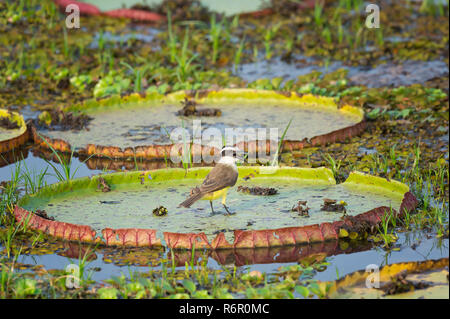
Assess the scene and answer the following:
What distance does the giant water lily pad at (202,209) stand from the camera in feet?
16.4

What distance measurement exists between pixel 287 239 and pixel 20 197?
2.05m

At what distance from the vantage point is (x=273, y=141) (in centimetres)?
700

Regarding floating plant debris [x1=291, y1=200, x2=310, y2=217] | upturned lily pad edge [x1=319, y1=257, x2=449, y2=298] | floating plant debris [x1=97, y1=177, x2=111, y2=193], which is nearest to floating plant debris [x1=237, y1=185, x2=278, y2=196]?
floating plant debris [x1=291, y1=200, x2=310, y2=217]

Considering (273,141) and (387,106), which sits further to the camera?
(387,106)

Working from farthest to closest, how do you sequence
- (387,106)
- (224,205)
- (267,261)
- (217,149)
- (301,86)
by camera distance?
(301,86), (387,106), (217,149), (224,205), (267,261)

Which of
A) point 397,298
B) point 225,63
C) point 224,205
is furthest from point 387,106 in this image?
point 397,298

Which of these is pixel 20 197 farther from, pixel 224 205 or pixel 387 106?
pixel 387 106

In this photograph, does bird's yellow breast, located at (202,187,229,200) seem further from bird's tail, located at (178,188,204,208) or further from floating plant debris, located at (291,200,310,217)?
floating plant debris, located at (291,200,310,217)

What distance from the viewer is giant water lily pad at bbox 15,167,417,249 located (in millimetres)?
5000

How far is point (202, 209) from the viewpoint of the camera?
18.4ft

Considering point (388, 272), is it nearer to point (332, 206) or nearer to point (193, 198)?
point (332, 206)

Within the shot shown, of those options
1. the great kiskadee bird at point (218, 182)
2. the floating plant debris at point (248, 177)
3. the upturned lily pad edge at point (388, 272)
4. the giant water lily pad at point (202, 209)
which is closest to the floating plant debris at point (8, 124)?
the giant water lily pad at point (202, 209)

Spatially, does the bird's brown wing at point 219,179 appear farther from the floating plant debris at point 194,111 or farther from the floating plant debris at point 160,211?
the floating plant debris at point 194,111

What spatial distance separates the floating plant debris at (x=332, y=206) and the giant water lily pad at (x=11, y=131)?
3004 millimetres
